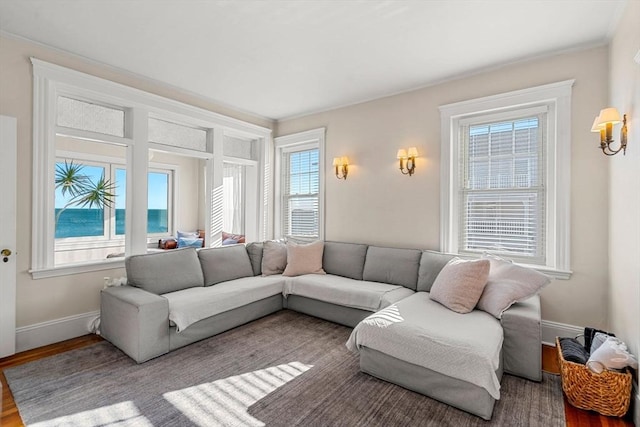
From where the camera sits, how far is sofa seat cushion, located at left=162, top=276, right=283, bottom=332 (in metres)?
2.79

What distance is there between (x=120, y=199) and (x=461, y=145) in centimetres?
463

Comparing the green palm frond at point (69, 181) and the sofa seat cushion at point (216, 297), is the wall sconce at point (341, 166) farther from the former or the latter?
the green palm frond at point (69, 181)

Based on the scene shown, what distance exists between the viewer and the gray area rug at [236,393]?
1.92 m

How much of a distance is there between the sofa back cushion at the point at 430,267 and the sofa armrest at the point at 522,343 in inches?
35.3

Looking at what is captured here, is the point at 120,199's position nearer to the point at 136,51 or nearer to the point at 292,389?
the point at 136,51

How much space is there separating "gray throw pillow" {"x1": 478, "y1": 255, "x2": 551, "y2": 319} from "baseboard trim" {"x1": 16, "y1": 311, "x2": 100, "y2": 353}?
12.5 ft

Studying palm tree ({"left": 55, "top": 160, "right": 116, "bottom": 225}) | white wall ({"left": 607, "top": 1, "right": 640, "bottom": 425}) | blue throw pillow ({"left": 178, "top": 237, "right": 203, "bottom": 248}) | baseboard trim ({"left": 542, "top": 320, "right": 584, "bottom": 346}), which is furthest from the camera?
blue throw pillow ({"left": 178, "top": 237, "right": 203, "bottom": 248})

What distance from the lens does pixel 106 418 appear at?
6.27 feet

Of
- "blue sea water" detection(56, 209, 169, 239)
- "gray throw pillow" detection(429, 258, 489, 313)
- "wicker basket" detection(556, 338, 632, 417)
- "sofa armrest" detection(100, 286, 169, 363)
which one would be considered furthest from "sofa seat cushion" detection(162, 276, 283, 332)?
"wicker basket" detection(556, 338, 632, 417)

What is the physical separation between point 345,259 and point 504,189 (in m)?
1.97

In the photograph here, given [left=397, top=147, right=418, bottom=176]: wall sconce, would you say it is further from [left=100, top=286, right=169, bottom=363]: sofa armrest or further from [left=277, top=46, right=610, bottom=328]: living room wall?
[left=100, top=286, right=169, bottom=363]: sofa armrest

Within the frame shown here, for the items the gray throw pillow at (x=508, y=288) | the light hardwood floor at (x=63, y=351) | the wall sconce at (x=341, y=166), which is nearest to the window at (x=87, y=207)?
the light hardwood floor at (x=63, y=351)

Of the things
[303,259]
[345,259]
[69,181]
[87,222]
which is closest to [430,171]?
[345,259]

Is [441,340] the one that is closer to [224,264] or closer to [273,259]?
[273,259]
